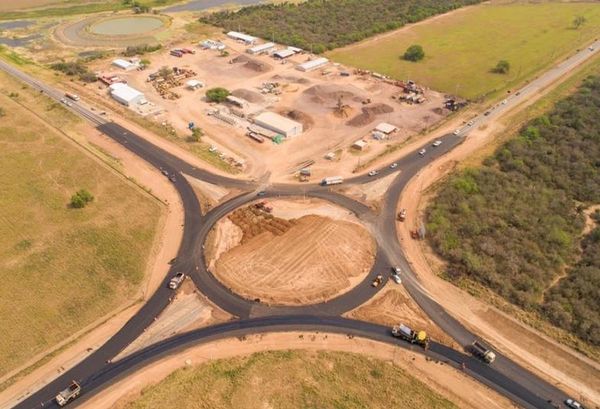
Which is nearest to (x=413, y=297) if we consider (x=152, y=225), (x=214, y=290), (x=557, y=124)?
(x=214, y=290)

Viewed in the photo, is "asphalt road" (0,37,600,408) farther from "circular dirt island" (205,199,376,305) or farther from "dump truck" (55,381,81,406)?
"circular dirt island" (205,199,376,305)

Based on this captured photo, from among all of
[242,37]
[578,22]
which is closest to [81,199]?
[242,37]

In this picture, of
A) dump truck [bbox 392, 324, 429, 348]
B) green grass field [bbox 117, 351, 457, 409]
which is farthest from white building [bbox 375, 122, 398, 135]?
green grass field [bbox 117, 351, 457, 409]

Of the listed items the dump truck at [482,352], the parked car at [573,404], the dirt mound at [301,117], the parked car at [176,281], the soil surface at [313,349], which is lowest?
the parked car at [573,404]

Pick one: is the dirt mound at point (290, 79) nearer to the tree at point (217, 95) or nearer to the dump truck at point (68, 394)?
the tree at point (217, 95)

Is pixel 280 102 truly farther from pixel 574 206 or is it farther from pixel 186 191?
pixel 574 206

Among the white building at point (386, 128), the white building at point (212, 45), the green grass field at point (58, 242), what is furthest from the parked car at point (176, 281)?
the white building at point (212, 45)

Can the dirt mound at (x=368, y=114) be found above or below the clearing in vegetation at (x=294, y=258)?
above
